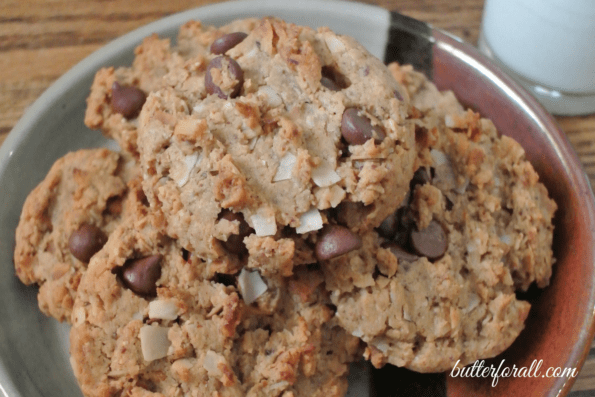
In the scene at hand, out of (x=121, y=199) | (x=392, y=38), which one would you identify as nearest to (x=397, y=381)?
(x=121, y=199)

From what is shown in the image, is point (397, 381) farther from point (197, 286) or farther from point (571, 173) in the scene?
point (571, 173)

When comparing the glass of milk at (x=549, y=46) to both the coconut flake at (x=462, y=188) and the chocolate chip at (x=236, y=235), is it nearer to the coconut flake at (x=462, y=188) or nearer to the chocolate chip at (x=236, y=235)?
the coconut flake at (x=462, y=188)

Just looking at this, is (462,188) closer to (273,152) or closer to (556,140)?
(556,140)

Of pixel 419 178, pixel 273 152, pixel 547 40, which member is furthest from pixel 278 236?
pixel 547 40

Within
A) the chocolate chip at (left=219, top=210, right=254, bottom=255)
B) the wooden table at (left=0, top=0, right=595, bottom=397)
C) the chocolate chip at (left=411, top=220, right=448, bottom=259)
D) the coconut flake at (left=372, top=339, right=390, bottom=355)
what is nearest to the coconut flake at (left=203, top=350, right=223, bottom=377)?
the chocolate chip at (left=219, top=210, right=254, bottom=255)

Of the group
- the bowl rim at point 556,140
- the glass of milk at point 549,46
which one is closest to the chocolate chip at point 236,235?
the bowl rim at point 556,140

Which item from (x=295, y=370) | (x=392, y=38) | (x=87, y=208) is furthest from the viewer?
(x=392, y=38)

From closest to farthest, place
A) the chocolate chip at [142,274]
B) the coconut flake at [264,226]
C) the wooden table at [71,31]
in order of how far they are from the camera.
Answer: the coconut flake at [264,226] < the chocolate chip at [142,274] < the wooden table at [71,31]

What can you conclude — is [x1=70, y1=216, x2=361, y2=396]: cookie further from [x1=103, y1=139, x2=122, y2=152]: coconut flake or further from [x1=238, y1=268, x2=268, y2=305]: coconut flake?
[x1=103, y1=139, x2=122, y2=152]: coconut flake

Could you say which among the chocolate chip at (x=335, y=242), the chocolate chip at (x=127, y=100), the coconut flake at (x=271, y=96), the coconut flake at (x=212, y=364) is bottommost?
the coconut flake at (x=212, y=364)
